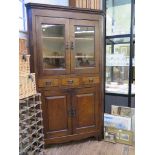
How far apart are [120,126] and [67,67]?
1.07 metres

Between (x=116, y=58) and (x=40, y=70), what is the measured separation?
1196 mm

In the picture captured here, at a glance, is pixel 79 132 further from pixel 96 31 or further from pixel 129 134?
pixel 96 31

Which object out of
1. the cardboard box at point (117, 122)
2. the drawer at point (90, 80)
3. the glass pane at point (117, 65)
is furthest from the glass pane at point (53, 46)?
the cardboard box at point (117, 122)

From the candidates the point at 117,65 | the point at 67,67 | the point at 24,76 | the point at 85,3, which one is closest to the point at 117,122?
the point at 117,65

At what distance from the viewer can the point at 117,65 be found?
113 inches

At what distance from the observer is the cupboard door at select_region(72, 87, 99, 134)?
8.05 ft

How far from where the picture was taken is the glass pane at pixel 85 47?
8.02ft

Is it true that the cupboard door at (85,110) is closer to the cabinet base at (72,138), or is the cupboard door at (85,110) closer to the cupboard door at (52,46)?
the cabinet base at (72,138)

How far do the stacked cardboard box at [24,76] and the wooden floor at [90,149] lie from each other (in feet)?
2.77

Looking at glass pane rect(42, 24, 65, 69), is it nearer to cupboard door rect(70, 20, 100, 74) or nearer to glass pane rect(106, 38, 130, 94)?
cupboard door rect(70, 20, 100, 74)

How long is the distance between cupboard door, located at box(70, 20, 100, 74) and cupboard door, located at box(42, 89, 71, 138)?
14.4 inches
